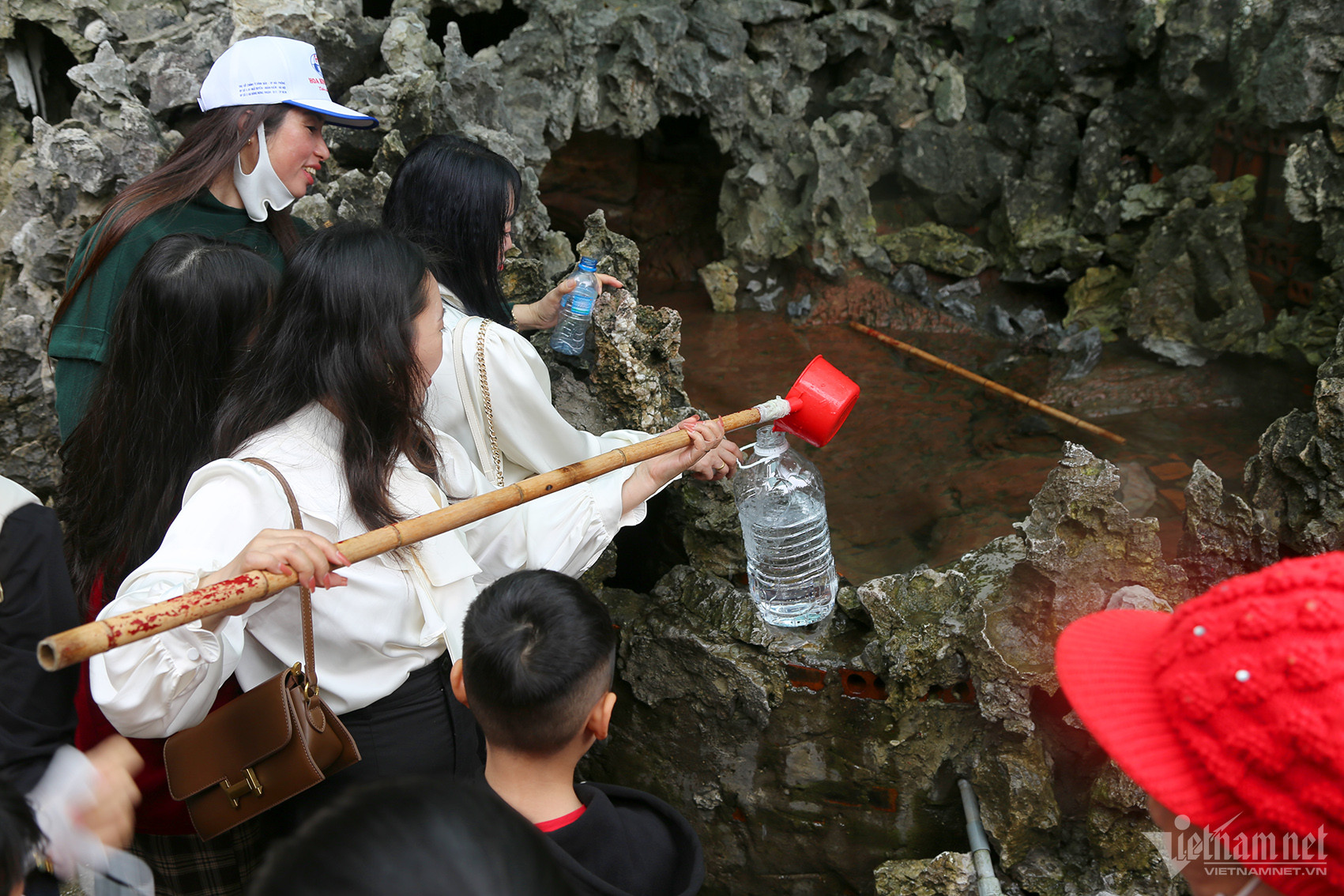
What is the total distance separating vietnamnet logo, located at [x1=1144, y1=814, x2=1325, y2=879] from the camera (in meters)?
0.99

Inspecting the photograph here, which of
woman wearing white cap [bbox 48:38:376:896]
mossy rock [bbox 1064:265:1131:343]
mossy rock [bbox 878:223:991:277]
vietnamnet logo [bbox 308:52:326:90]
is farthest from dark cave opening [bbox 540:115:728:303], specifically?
woman wearing white cap [bbox 48:38:376:896]

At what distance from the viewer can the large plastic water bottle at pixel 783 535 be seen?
2.85 m

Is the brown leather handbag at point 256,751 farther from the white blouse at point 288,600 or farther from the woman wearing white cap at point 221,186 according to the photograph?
the woman wearing white cap at point 221,186

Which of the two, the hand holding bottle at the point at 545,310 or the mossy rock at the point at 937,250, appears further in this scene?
the mossy rock at the point at 937,250

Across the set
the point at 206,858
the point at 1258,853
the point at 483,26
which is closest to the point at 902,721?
the point at 1258,853

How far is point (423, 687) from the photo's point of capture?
1.87 metres

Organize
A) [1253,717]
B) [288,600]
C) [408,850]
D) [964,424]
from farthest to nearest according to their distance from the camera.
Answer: [964,424] < [288,600] < [1253,717] < [408,850]

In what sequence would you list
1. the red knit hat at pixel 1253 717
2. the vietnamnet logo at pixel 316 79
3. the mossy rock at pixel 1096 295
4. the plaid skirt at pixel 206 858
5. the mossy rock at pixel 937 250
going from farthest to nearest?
the mossy rock at pixel 937 250 → the mossy rock at pixel 1096 295 → the vietnamnet logo at pixel 316 79 → the plaid skirt at pixel 206 858 → the red knit hat at pixel 1253 717

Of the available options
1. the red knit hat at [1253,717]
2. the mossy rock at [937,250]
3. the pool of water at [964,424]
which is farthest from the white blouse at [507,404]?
the mossy rock at [937,250]

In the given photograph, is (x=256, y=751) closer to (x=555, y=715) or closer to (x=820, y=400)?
(x=555, y=715)

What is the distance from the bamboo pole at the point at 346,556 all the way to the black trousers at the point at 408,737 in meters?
0.33

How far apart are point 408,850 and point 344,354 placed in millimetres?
1248

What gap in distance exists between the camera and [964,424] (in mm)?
5723

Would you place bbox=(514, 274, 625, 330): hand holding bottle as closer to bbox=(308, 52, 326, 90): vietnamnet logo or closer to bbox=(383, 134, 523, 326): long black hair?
bbox=(383, 134, 523, 326): long black hair
